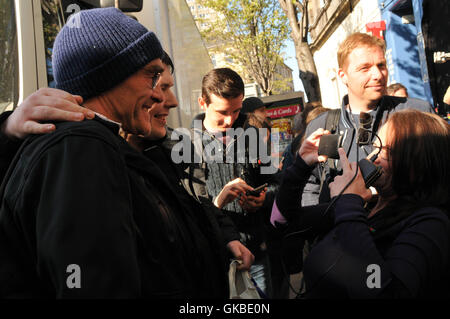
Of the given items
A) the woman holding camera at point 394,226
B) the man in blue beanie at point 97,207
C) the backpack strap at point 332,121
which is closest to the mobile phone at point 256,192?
the backpack strap at point 332,121

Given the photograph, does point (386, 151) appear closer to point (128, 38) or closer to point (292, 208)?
point (292, 208)

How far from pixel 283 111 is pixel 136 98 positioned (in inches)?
399

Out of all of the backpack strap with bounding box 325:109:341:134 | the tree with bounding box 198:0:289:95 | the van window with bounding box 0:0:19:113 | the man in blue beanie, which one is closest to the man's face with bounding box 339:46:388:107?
the backpack strap with bounding box 325:109:341:134

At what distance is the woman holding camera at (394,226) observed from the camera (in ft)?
4.97

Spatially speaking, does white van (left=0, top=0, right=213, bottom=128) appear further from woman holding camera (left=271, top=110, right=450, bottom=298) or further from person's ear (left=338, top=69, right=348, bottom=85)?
woman holding camera (left=271, top=110, right=450, bottom=298)

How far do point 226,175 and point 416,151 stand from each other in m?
1.44

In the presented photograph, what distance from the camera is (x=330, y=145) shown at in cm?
209

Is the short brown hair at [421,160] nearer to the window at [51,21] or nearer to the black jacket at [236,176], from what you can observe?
the black jacket at [236,176]

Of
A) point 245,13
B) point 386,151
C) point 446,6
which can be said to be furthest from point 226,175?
point 245,13

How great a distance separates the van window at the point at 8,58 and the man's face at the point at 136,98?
1.28 m

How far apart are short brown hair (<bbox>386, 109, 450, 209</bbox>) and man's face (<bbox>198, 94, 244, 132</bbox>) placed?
1.56m

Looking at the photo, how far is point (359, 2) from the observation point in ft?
42.4

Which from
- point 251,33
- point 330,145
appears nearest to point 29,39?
point 330,145

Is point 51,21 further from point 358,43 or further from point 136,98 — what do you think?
point 358,43
